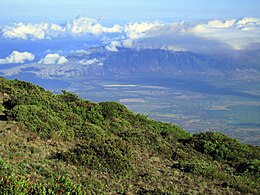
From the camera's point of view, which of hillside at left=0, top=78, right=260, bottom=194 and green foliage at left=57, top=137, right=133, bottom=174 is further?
green foliage at left=57, top=137, right=133, bottom=174

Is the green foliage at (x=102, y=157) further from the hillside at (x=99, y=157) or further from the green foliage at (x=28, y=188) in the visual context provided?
the green foliage at (x=28, y=188)

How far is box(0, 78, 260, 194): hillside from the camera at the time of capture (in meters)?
12.3

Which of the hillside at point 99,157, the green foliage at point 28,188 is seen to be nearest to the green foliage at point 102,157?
the hillside at point 99,157

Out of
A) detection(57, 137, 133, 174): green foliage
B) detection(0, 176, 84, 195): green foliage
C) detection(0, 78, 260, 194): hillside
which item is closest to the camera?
detection(0, 176, 84, 195): green foliage

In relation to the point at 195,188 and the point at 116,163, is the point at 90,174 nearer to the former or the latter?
the point at 116,163

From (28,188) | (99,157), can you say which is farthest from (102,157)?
(28,188)

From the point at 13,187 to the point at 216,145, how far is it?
15.8 meters

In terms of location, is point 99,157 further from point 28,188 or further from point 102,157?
point 28,188

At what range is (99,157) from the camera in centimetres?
1471

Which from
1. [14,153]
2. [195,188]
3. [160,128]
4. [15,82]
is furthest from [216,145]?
[15,82]

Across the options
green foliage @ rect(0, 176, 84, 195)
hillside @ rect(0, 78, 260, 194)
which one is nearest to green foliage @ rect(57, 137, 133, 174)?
Result: hillside @ rect(0, 78, 260, 194)

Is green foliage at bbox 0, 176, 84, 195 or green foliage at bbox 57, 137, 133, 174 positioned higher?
green foliage at bbox 0, 176, 84, 195

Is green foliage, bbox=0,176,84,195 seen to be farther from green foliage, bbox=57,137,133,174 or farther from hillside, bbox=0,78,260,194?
green foliage, bbox=57,137,133,174

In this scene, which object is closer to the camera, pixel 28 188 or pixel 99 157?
pixel 28 188
